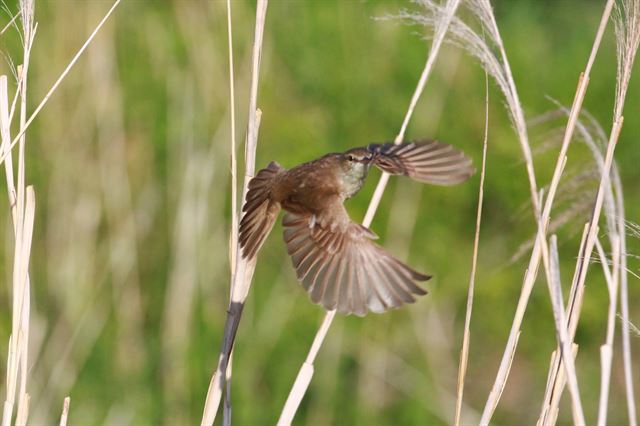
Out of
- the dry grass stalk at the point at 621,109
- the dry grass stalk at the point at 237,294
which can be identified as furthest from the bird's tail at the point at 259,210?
the dry grass stalk at the point at 621,109

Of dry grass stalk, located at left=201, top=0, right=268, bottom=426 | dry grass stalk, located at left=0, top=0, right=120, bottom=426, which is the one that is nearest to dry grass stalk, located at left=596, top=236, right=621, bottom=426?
dry grass stalk, located at left=201, top=0, right=268, bottom=426

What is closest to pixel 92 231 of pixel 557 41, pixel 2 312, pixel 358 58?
pixel 2 312

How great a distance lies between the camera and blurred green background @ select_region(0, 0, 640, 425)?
12.9 feet

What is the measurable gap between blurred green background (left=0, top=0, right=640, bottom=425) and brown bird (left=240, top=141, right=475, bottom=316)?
170 centimetres

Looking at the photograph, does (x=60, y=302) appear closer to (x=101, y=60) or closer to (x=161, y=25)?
(x=101, y=60)

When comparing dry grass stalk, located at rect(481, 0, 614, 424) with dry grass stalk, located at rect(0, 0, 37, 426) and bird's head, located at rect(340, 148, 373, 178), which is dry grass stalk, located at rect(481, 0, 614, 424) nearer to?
bird's head, located at rect(340, 148, 373, 178)

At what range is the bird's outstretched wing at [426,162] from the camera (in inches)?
85.1

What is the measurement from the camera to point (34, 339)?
3848mm

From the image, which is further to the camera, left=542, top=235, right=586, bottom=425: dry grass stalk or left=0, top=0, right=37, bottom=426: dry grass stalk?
left=0, top=0, right=37, bottom=426: dry grass stalk

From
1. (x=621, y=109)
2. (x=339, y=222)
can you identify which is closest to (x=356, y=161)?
(x=339, y=222)

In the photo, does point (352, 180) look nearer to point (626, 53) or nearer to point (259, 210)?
point (259, 210)

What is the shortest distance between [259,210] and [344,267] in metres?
0.29

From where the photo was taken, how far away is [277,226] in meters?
4.41

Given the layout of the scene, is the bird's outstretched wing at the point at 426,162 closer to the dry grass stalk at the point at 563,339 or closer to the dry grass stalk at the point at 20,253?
the dry grass stalk at the point at 563,339
